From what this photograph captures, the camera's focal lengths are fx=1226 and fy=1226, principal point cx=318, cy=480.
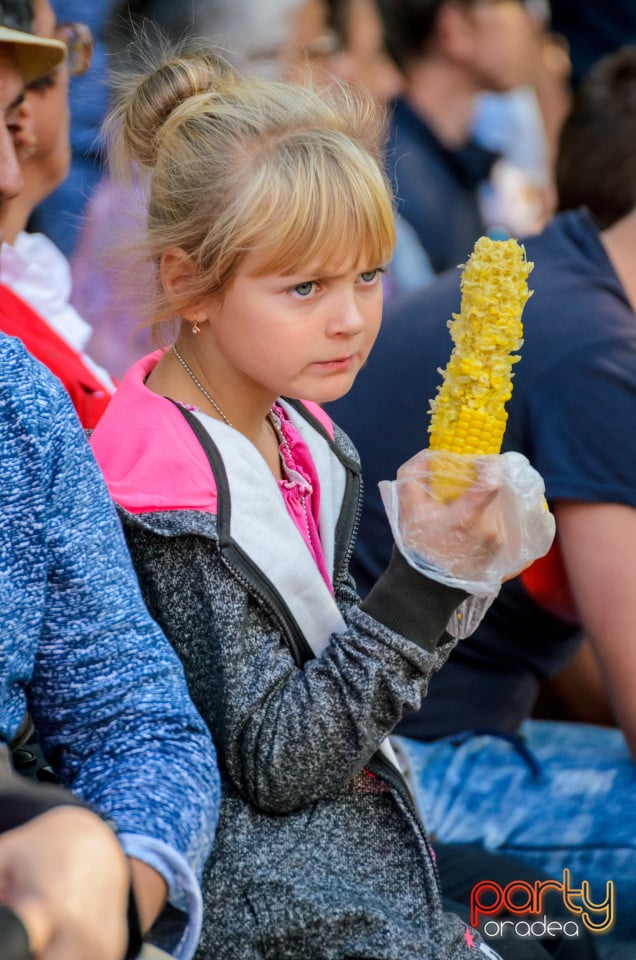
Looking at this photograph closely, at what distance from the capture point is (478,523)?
5.06 feet

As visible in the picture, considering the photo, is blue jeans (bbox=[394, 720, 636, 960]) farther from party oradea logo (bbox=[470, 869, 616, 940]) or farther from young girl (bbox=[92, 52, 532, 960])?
young girl (bbox=[92, 52, 532, 960])

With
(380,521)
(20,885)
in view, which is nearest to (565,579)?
(380,521)

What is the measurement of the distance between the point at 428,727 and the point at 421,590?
1.02m

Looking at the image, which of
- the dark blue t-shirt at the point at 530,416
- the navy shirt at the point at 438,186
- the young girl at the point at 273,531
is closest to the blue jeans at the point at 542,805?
the dark blue t-shirt at the point at 530,416

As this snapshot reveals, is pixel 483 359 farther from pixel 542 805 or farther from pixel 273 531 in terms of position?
pixel 542 805

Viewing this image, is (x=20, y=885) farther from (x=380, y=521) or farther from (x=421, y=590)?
(x=380, y=521)

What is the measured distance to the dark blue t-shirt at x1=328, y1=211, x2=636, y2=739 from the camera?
2234 mm

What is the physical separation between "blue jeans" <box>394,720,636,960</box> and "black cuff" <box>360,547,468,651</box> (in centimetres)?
89

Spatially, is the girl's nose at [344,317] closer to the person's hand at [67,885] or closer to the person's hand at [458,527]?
the person's hand at [458,527]

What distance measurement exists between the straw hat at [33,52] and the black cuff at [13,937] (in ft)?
4.18

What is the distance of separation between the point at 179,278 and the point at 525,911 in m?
1.17

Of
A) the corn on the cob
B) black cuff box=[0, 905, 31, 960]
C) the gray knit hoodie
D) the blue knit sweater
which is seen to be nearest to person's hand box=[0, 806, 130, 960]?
black cuff box=[0, 905, 31, 960]

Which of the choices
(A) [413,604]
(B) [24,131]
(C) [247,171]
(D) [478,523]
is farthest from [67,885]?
(B) [24,131]

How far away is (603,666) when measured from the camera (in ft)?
7.29
